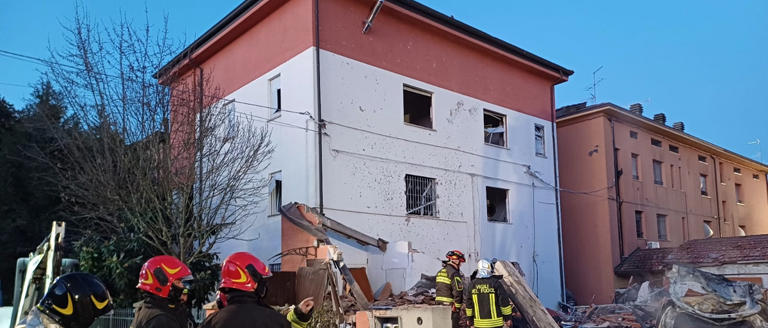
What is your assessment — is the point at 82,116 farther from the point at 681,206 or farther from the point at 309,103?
the point at 681,206

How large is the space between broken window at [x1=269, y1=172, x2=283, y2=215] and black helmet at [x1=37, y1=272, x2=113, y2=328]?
12.8 m

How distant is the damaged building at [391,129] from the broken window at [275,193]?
0.10ft

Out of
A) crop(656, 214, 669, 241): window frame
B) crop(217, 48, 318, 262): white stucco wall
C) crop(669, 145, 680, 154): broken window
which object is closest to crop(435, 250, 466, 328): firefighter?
crop(217, 48, 318, 262): white stucco wall

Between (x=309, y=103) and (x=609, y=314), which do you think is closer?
(x=309, y=103)

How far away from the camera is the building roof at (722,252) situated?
23.4 meters

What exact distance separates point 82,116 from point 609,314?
1368cm

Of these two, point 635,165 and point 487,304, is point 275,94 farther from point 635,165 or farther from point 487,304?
point 635,165

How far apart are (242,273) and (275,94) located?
13.6 meters

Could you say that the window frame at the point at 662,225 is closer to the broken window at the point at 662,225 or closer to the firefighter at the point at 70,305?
the broken window at the point at 662,225

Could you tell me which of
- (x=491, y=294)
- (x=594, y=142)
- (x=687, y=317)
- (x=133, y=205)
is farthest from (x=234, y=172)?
(x=594, y=142)

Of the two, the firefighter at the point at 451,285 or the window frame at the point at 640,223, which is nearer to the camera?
the firefighter at the point at 451,285

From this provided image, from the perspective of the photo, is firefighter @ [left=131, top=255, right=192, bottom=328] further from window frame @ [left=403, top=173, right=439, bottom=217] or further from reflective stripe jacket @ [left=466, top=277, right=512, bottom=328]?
window frame @ [left=403, top=173, right=439, bottom=217]

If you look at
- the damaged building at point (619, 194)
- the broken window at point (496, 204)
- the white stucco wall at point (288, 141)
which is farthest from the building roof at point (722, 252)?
the white stucco wall at point (288, 141)

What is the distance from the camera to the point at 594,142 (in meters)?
26.1
